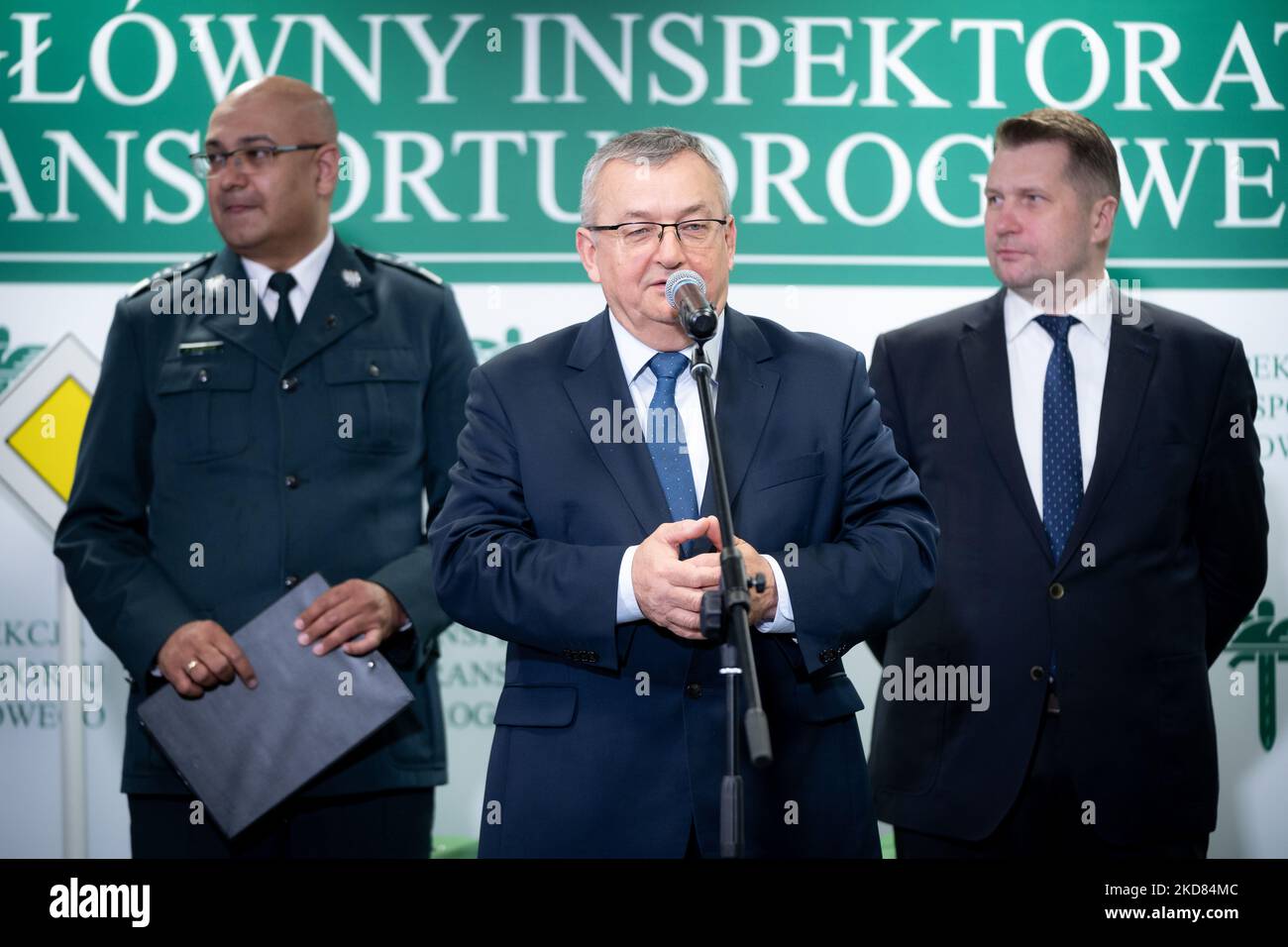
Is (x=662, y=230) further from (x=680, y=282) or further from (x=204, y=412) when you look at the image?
(x=204, y=412)

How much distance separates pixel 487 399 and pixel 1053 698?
4.45 feet

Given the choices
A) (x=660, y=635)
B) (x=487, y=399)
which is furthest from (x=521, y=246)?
(x=660, y=635)

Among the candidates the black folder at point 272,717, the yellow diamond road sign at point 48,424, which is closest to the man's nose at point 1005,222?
the black folder at point 272,717

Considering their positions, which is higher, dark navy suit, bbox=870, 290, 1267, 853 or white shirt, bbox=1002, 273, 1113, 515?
white shirt, bbox=1002, 273, 1113, 515

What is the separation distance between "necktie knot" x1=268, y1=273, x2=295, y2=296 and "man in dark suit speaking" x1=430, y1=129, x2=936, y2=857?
0.97 meters

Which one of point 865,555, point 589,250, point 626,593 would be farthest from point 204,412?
point 865,555

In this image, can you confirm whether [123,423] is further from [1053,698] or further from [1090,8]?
[1090,8]

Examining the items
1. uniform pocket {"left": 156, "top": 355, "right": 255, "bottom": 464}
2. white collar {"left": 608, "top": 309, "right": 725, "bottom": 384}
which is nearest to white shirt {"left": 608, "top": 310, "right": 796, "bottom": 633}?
white collar {"left": 608, "top": 309, "right": 725, "bottom": 384}

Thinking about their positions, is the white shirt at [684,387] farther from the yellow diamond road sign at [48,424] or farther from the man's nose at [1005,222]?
the yellow diamond road sign at [48,424]

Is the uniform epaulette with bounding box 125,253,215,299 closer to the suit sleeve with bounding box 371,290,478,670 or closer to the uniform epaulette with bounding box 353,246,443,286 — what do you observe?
the uniform epaulette with bounding box 353,246,443,286

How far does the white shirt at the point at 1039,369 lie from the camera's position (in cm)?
318

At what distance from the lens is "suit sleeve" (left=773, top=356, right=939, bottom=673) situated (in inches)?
91.4

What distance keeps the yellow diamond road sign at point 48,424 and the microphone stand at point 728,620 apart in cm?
209

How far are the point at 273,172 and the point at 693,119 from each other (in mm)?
1052
